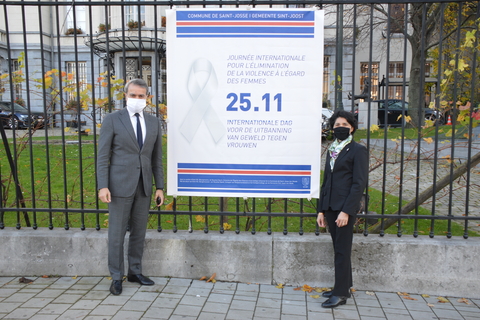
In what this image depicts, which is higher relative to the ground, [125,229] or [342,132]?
[342,132]

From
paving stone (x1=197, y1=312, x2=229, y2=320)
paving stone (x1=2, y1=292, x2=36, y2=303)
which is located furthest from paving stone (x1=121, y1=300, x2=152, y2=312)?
paving stone (x1=2, y1=292, x2=36, y2=303)

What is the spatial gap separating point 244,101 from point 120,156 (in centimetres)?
135

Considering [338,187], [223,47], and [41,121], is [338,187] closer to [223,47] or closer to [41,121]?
[223,47]

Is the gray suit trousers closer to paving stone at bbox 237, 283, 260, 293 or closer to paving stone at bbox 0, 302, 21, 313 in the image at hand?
paving stone at bbox 0, 302, 21, 313

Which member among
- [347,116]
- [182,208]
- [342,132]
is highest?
[347,116]

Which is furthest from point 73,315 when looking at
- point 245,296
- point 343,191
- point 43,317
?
point 343,191

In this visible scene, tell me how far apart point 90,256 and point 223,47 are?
8.58ft

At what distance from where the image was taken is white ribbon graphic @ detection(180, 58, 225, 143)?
4219 millimetres

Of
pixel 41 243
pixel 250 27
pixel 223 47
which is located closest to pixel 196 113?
pixel 223 47

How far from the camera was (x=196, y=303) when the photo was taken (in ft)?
12.7

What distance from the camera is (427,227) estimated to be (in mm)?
6121

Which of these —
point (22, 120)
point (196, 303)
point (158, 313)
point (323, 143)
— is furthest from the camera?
point (22, 120)

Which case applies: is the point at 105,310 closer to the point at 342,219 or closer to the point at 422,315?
the point at 342,219

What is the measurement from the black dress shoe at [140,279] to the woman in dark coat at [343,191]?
175cm
